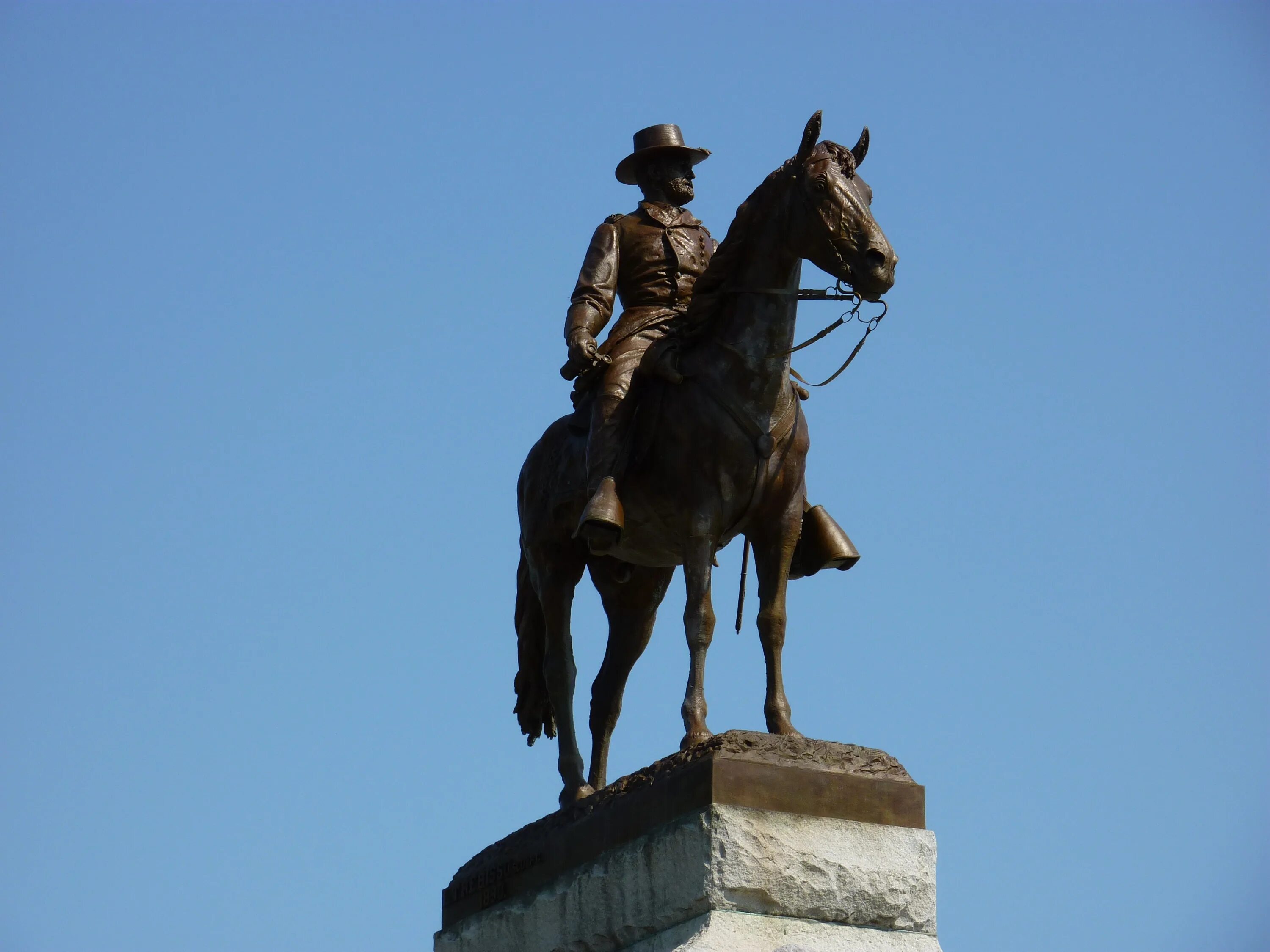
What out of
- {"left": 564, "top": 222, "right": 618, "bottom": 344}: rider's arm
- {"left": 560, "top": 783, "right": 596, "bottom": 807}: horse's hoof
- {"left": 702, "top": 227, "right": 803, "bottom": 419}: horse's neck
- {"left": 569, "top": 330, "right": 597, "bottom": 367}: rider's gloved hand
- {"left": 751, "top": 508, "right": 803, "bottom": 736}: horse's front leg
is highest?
{"left": 564, "top": 222, "right": 618, "bottom": 344}: rider's arm

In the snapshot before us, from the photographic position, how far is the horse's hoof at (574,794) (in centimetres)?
1390

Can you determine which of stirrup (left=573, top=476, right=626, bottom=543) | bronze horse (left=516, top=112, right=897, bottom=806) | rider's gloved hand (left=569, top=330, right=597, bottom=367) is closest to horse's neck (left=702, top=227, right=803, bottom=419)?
bronze horse (left=516, top=112, right=897, bottom=806)

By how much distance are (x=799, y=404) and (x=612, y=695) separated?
2.43m

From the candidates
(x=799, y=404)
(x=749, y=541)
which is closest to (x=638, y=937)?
(x=749, y=541)

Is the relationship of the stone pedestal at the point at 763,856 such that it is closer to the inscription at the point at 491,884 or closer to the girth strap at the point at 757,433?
the inscription at the point at 491,884

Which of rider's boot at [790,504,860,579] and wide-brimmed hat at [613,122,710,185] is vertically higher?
wide-brimmed hat at [613,122,710,185]

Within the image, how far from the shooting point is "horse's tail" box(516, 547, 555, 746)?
597 inches

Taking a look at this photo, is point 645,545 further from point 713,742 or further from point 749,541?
point 713,742

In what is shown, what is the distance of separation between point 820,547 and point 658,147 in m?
2.78

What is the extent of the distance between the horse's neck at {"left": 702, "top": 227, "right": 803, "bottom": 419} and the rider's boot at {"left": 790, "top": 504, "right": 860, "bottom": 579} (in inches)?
35.5

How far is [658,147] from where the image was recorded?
14625 millimetres

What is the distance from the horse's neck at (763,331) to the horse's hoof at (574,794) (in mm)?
2549

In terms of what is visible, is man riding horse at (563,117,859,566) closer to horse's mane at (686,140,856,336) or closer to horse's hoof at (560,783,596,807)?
horse's mane at (686,140,856,336)

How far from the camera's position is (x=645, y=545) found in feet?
45.1
